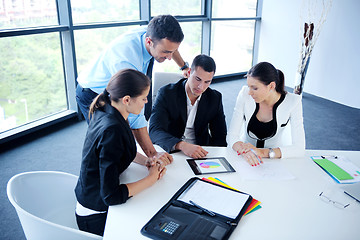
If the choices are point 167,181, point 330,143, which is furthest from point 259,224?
point 330,143

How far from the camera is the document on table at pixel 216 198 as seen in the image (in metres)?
1.37

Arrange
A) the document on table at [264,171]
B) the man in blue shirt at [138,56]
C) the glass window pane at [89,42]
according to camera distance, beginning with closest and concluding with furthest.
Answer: the document on table at [264,171], the man in blue shirt at [138,56], the glass window pane at [89,42]

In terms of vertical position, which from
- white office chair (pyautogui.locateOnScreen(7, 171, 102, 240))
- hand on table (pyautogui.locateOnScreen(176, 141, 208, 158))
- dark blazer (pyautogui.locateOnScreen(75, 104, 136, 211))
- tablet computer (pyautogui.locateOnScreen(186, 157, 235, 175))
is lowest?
white office chair (pyautogui.locateOnScreen(7, 171, 102, 240))

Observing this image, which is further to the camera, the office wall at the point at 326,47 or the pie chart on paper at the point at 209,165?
the office wall at the point at 326,47

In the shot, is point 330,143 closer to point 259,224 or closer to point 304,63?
point 304,63

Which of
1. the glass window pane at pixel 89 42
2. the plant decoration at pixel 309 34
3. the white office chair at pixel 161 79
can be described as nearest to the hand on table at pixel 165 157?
the white office chair at pixel 161 79

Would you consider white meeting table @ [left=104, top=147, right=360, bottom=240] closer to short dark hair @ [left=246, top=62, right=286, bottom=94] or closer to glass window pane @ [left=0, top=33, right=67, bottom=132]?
short dark hair @ [left=246, top=62, right=286, bottom=94]

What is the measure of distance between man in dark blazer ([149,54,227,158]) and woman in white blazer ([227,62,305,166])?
188 millimetres

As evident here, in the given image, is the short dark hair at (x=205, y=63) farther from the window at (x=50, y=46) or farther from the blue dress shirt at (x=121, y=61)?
the window at (x=50, y=46)

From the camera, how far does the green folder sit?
1.68 metres

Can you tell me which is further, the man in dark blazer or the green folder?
the man in dark blazer

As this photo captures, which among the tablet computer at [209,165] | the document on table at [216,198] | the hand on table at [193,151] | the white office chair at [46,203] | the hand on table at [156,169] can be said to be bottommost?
the white office chair at [46,203]

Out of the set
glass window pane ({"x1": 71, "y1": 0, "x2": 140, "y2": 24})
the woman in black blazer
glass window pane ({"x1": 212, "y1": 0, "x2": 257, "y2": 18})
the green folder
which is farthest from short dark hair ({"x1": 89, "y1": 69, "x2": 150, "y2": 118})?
glass window pane ({"x1": 212, "y1": 0, "x2": 257, "y2": 18})

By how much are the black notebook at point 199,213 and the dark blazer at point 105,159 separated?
204 millimetres
